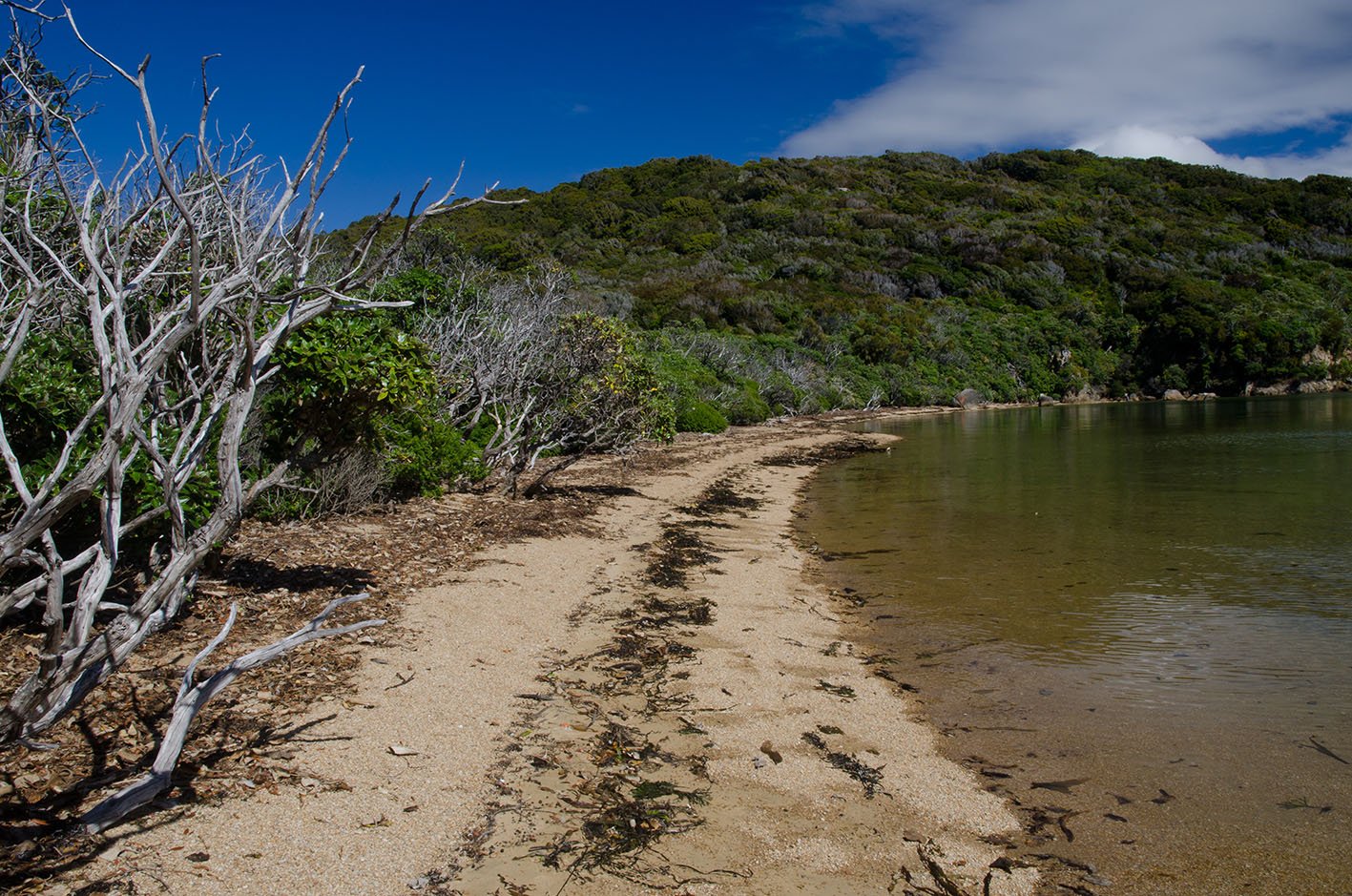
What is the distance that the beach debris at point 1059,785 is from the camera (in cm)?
443

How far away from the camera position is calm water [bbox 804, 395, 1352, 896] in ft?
13.3

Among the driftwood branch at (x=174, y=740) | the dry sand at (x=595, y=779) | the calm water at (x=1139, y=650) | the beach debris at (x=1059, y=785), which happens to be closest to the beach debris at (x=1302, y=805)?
the calm water at (x=1139, y=650)

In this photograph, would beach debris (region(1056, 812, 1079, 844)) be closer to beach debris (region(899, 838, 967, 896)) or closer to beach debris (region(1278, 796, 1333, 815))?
beach debris (region(899, 838, 967, 896))

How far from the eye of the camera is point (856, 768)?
4.60 meters

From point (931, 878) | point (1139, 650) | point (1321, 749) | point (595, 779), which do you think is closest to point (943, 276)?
point (1139, 650)

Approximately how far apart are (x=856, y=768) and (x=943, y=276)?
67.8 metres

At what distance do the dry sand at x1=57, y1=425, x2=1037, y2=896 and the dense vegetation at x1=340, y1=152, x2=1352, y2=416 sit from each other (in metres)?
18.0

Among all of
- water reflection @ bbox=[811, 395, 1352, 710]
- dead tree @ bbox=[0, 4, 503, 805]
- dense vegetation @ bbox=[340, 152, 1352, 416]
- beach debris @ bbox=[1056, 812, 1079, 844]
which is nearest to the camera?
dead tree @ bbox=[0, 4, 503, 805]

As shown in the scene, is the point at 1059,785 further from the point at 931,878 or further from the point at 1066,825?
the point at 931,878

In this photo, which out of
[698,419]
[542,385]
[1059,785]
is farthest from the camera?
[698,419]

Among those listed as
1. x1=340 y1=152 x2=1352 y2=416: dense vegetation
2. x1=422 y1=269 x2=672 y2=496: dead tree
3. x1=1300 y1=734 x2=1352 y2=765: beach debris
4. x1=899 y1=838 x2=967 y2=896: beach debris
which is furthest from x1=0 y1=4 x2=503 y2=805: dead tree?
x1=340 y1=152 x2=1352 y2=416: dense vegetation

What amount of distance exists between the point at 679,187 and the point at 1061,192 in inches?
1618

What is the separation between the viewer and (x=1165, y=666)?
6.32m

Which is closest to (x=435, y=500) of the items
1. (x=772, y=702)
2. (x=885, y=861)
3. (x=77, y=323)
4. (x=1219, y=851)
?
(x=77, y=323)
